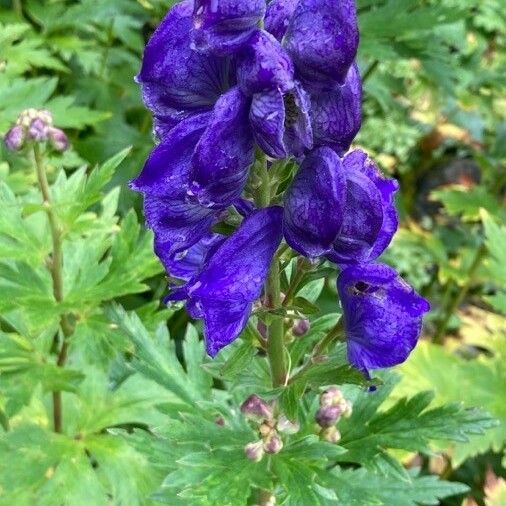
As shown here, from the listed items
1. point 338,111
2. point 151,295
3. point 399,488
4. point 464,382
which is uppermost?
point 338,111

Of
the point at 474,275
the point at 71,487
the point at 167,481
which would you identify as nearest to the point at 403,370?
the point at 474,275

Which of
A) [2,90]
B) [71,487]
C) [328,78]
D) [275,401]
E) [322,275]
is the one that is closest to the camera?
[328,78]

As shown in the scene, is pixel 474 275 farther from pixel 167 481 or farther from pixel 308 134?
pixel 308 134

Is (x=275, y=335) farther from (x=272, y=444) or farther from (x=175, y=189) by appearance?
(x=175, y=189)

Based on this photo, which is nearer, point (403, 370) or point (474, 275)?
point (403, 370)

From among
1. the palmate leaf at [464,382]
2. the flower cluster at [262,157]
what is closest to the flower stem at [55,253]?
the flower cluster at [262,157]

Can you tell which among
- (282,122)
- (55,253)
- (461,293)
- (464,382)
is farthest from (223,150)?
(461,293)
